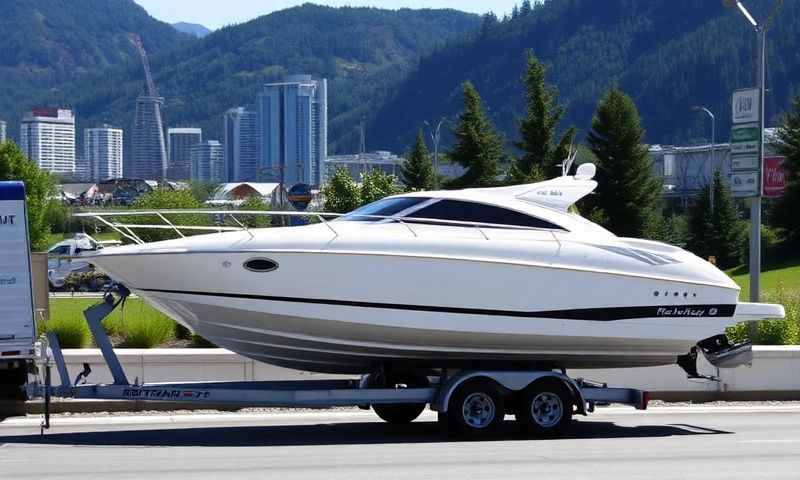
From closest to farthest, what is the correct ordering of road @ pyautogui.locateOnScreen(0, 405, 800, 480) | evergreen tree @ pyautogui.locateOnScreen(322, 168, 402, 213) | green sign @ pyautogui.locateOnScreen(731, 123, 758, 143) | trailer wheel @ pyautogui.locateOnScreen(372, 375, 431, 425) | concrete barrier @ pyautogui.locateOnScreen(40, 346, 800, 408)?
road @ pyautogui.locateOnScreen(0, 405, 800, 480) → trailer wheel @ pyautogui.locateOnScreen(372, 375, 431, 425) → concrete barrier @ pyautogui.locateOnScreen(40, 346, 800, 408) → green sign @ pyautogui.locateOnScreen(731, 123, 758, 143) → evergreen tree @ pyautogui.locateOnScreen(322, 168, 402, 213)

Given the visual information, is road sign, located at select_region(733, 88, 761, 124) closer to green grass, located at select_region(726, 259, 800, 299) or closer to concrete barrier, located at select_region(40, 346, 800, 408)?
A: concrete barrier, located at select_region(40, 346, 800, 408)

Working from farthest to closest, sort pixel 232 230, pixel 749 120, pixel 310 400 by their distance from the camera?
pixel 749 120, pixel 232 230, pixel 310 400

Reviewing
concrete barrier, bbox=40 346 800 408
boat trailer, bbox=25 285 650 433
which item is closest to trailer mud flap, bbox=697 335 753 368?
boat trailer, bbox=25 285 650 433

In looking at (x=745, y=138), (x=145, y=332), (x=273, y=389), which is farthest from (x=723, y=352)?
(x=145, y=332)

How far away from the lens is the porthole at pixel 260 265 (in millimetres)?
13328

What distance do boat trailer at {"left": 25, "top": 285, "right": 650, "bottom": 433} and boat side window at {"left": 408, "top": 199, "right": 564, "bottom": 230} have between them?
5.98 ft

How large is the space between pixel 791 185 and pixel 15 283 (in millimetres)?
57325

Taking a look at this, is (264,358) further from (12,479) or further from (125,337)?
(125,337)

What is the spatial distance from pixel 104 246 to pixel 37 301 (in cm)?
386

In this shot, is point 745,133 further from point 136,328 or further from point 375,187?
point 375,187

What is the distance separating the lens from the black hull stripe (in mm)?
13375

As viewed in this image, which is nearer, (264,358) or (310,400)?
(310,400)

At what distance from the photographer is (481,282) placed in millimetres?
13773

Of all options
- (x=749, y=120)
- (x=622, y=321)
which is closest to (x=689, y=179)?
(x=749, y=120)
